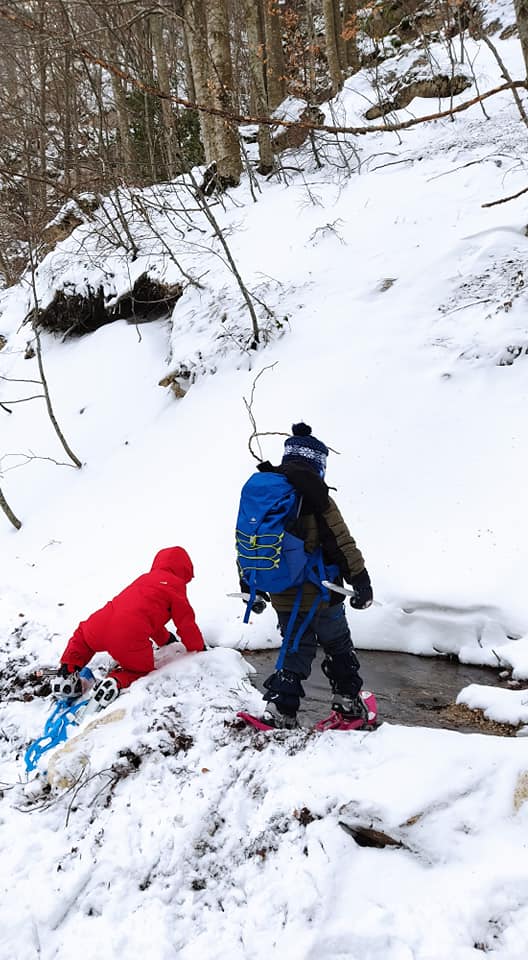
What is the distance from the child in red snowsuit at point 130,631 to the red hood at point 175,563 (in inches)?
0.4

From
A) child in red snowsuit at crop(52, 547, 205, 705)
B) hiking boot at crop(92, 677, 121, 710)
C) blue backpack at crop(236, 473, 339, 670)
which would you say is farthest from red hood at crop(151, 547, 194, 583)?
blue backpack at crop(236, 473, 339, 670)

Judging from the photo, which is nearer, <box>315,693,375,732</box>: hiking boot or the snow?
the snow

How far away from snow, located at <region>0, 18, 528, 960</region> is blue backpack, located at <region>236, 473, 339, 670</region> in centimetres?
85

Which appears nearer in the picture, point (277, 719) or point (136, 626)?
point (277, 719)

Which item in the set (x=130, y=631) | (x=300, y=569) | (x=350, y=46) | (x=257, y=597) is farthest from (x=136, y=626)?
(x=350, y=46)

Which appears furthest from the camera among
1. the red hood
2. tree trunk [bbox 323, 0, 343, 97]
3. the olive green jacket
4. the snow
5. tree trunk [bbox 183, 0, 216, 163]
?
tree trunk [bbox 323, 0, 343, 97]

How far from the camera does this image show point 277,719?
3340mm

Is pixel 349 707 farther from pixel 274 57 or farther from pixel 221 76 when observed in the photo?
pixel 274 57

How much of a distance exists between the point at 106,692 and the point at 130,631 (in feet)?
1.52

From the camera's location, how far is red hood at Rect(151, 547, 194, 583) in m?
4.22

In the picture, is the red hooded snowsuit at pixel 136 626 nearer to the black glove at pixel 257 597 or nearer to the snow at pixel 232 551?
the snow at pixel 232 551

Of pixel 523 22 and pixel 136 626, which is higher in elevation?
pixel 523 22

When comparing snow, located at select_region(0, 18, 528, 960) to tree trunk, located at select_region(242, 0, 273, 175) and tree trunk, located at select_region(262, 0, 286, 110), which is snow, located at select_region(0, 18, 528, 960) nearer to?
tree trunk, located at select_region(242, 0, 273, 175)

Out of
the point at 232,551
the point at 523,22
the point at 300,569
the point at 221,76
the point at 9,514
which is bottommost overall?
the point at 232,551
